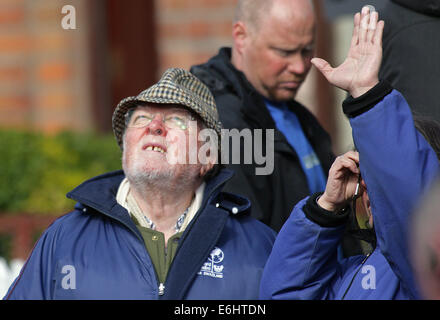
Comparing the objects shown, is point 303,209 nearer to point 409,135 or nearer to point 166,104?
point 409,135

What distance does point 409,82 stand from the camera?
3.02 metres

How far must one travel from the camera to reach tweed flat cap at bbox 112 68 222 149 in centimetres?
303

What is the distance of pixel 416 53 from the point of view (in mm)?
3025

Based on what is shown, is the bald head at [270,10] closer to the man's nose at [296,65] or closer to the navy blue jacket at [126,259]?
the man's nose at [296,65]

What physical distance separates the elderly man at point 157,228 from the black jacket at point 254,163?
0.67 feet

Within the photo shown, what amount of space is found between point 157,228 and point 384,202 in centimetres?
111

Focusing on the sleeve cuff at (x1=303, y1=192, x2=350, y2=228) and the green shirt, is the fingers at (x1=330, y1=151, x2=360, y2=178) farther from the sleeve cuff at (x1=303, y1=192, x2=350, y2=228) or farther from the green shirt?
the green shirt

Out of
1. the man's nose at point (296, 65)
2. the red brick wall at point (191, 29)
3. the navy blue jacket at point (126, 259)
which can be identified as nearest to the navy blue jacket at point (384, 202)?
the navy blue jacket at point (126, 259)

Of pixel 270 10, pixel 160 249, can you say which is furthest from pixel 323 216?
pixel 270 10

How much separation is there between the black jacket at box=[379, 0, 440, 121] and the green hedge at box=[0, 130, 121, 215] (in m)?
2.75

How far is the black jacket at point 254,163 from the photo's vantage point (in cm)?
332

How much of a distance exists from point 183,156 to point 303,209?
69cm

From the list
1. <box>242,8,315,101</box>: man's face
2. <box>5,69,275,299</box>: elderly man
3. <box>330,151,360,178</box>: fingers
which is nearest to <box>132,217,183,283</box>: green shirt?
<box>5,69,275,299</box>: elderly man
